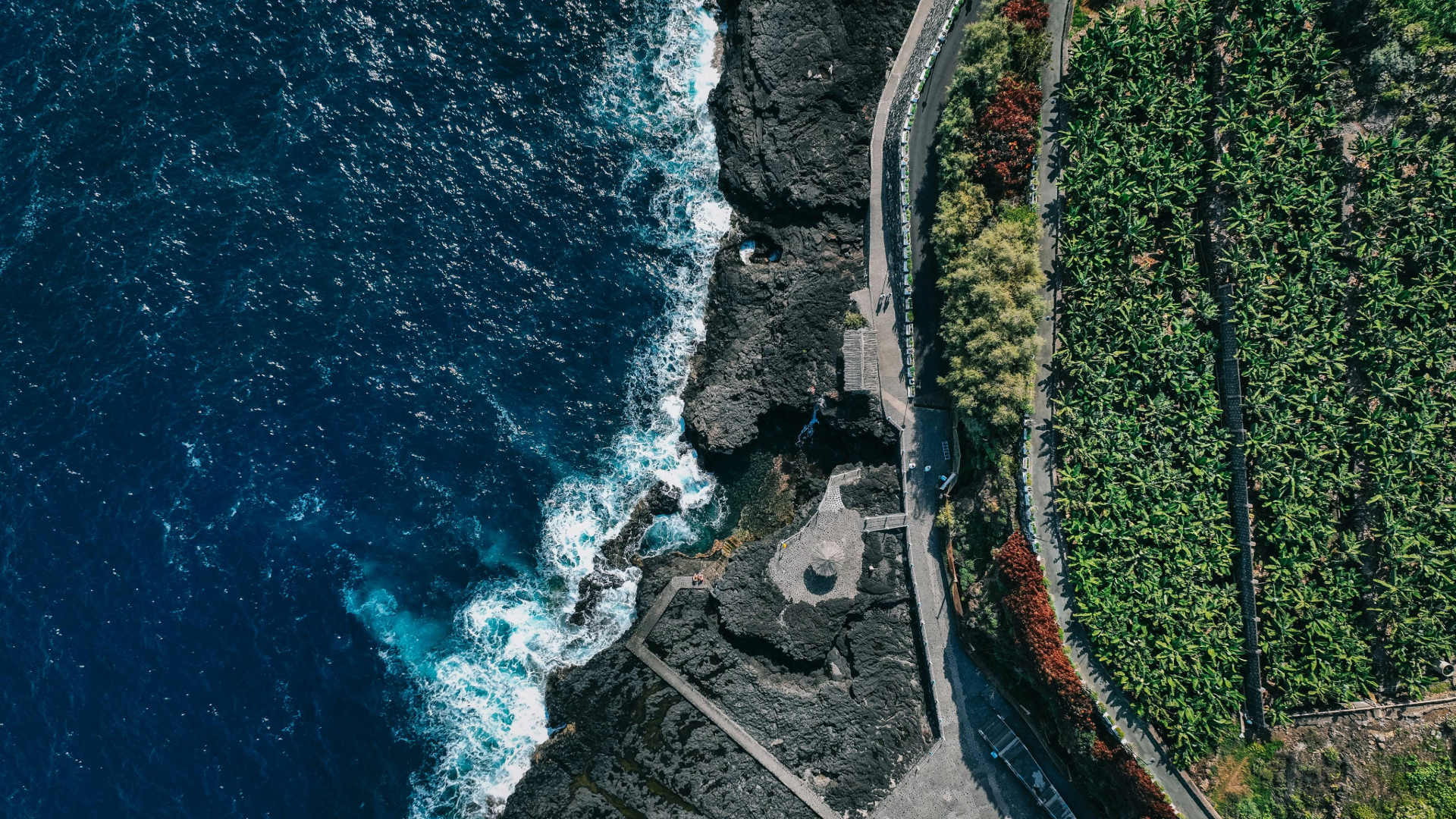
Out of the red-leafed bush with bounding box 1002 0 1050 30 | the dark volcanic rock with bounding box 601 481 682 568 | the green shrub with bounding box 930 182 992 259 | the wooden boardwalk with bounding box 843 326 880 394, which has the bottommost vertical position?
the dark volcanic rock with bounding box 601 481 682 568

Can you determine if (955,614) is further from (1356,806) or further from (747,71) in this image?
(747,71)

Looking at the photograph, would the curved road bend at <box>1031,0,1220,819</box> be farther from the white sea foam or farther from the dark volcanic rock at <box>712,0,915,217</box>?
the white sea foam

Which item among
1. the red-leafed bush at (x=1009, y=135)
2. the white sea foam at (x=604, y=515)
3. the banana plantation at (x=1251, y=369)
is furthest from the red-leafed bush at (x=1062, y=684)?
the white sea foam at (x=604, y=515)

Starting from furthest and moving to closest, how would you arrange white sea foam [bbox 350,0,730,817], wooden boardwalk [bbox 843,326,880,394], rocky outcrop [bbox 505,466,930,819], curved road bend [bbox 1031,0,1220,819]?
1. white sea foam [bbox 350,0,730,817]
2. rocky outcrop [bbox 505,466,930,819]
3. wooden boardwalk [bbox 843,326,880,394]
4. curved road bend [bbox 1031,0,1220,819]

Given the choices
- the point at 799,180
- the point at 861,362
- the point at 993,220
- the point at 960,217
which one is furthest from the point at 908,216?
the point at 861,362

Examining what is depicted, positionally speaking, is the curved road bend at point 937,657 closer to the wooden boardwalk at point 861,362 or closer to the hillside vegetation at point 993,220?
the wooden boardwalk at point 861,362

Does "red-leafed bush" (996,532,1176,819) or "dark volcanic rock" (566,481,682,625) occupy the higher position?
"dark volcanic rock" (566,481,682,625)

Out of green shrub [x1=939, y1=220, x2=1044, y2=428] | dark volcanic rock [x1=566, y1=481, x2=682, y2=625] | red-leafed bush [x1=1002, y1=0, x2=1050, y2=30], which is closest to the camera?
green shrub [x1=939, y1=220, x2=1044, y2=428]

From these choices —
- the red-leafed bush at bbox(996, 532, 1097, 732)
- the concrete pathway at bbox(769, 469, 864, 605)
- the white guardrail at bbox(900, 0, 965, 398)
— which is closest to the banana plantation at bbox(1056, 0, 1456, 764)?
the red-leafed bush at bbox(996, 532, 1097, 732)

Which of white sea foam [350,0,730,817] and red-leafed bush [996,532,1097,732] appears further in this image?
white sea foam [350,0,730,817]
